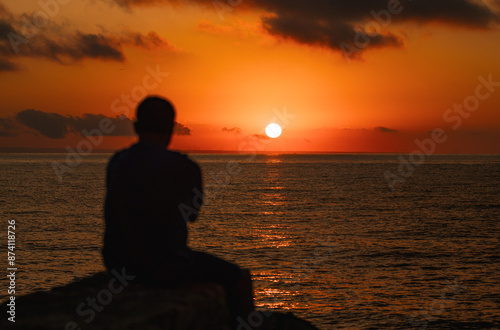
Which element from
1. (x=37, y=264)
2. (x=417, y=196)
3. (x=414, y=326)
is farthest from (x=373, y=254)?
(x=417, y=196)

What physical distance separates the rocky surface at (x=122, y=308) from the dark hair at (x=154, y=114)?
51.2 inches

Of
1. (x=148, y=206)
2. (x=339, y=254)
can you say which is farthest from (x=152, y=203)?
(x=339, y=254)

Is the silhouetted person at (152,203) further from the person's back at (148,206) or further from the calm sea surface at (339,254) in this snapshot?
the calm sea surface at (339,254)

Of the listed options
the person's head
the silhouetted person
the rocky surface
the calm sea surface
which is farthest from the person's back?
the calm sea surface

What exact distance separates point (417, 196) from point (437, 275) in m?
52.2

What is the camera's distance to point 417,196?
75188 millimetres

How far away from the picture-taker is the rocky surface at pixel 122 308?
3164 mm

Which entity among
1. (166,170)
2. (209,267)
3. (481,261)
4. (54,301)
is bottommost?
(481,261)

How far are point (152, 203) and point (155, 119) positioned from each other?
739mm

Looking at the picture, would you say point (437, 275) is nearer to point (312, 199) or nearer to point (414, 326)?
point (414, 326)

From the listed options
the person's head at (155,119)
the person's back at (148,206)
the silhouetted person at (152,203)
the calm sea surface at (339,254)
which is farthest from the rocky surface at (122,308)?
the calm sea surface at (339,254)

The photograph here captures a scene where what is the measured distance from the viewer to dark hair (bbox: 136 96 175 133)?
385 centimetres

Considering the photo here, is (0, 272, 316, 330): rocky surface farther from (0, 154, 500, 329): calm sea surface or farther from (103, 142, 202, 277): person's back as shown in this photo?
(0, 154, 500, 329): calm sea surface

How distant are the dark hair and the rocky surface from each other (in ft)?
4.27
